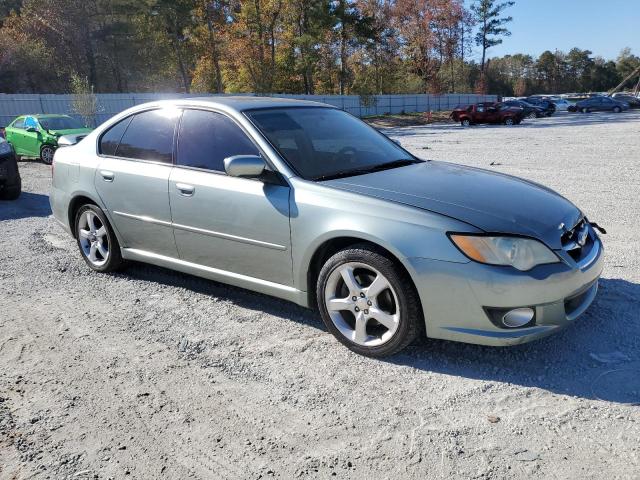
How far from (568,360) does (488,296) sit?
76cm

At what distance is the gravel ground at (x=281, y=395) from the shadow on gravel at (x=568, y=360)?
1 cm

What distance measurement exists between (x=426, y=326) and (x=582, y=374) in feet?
3.00

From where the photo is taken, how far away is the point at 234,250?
152 inches

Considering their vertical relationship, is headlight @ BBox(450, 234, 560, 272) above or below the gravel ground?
above

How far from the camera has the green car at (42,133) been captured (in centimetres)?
1513

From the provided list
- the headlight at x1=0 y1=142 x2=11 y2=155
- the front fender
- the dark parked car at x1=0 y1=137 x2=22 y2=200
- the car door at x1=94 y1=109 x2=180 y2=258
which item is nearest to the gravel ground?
the car door at x1=94 y1=109 x2=180 y2=258

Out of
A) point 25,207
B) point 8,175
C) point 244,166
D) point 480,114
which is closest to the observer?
point 244,166

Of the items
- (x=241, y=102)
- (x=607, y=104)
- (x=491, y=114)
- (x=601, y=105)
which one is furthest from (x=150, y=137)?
(x=601, y=105)

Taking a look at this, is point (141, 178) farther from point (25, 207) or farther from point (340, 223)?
point (25, 207)

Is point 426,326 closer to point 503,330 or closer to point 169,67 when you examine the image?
point 503,330

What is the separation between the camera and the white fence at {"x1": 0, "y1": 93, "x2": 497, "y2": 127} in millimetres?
26766

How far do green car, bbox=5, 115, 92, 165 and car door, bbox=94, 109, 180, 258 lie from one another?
11.3 m

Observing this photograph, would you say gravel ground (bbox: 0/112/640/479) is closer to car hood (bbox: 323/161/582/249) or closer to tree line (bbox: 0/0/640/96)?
car hood (bbox: 323/161/582/249)

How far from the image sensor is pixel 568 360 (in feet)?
10.5
